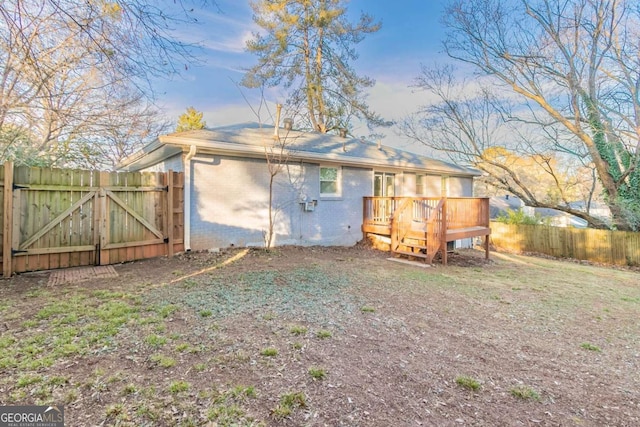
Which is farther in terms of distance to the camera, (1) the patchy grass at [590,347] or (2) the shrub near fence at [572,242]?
(2) the shrub near fence at [572,242]

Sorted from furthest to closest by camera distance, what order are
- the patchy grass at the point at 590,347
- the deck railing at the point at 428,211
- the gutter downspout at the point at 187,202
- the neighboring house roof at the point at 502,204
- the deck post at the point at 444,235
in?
the neighboring house roof at the point at 502,204, the deck railing at the point at 428,211, the deck post at the point at 444,235, the gutter downspout at the point at 187,202, the patchy grass at the point at 590,347

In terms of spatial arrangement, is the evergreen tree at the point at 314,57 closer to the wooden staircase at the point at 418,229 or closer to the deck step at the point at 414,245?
the wooden staircase at the point at 418,229

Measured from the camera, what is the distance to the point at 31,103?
7273mm

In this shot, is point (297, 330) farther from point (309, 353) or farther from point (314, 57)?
point (314, 57)

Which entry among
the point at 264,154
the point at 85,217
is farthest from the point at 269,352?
the point at 264,154

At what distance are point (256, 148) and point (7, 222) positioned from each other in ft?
16.3

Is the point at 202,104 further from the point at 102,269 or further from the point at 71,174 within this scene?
the point at 102,269

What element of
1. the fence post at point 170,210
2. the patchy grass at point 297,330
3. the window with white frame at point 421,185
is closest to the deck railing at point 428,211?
the window with white frame at point 421,185

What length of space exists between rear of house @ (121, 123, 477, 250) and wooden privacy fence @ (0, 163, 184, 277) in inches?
21.9

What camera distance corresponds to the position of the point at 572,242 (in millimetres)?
14086

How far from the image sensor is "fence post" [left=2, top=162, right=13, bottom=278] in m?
5.22

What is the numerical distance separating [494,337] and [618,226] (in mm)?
14943

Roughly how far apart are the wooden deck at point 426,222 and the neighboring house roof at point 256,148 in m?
1.78

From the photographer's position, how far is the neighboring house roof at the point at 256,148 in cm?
744
